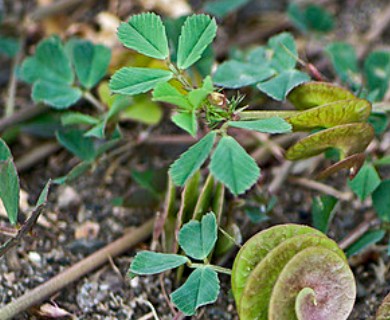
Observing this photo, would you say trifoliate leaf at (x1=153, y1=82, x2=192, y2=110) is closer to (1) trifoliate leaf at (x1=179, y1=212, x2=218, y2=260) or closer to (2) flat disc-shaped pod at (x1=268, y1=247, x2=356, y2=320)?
(1) trifoliate leaf at (x1=179, y1=212, x2=218, y2=260)

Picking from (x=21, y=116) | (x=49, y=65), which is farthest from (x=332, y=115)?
(x=21, y=116)

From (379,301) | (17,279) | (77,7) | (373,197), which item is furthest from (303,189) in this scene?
(77,7)

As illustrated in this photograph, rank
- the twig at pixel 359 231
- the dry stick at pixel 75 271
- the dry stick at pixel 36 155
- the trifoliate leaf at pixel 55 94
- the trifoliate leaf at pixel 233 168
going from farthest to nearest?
the dry stick at pixel 36 155
the trifoliate leaf at pixel 55 94
the twig at pixel 359 231
the dry stick at pixel 75 271
the trifoliate leaf at pixel 233 168

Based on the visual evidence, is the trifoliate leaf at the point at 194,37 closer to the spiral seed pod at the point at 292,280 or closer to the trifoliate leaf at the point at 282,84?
the trifoliate leaf at the point at 282,84

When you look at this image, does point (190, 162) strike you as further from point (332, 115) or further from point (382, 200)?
point (382, 200)

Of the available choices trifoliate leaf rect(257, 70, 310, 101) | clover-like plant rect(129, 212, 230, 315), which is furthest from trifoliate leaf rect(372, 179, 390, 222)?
clover-like plant rect(129, 212, 230, 315)

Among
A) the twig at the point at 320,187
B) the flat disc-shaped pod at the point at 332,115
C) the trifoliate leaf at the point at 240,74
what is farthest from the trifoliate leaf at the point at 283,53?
the twig at the point at 320,187
